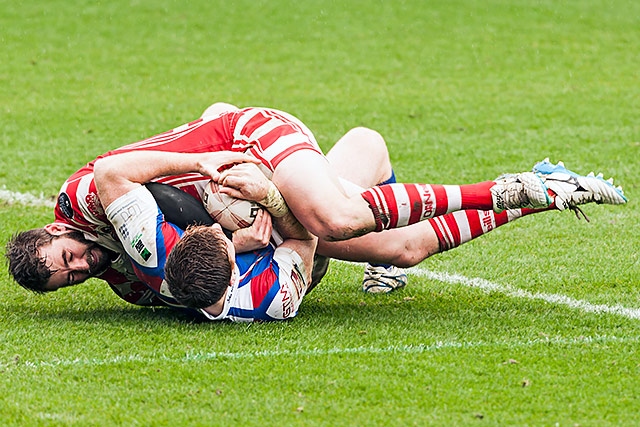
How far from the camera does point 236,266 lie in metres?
5.71

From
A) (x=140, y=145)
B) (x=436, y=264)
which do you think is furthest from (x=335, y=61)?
(x=140, y=145)

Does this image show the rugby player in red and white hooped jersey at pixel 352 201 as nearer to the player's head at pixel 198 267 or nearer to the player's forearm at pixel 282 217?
the player's forearm at pixel 282 217

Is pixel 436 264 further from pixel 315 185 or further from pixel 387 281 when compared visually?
pixel 315 185

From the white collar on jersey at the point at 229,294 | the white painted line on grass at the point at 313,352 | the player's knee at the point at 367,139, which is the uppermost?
the player's knee at the point at 367,139

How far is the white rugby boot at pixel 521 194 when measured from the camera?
18.0 ft

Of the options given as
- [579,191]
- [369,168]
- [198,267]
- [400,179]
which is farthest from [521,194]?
[400,179]

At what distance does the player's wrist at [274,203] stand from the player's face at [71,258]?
0.97 meters

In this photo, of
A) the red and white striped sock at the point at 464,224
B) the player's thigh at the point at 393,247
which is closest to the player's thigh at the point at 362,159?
the player's thigh at the point at 393,247

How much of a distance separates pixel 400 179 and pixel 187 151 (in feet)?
13.0

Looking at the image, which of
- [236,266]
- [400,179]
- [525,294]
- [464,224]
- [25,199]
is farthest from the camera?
[400,179]

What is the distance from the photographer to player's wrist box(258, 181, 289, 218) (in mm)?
5664

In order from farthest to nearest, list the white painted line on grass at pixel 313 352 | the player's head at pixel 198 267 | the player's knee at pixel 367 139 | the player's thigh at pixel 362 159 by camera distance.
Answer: the player's knee at pixel 367 139 < the player's thigh at pixel 362 159 < the player's head at pixel 198 267 < the white painted line on grass at pixel 313 352

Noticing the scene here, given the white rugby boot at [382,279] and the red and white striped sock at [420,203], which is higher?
the red and white striped sock at [420,203]

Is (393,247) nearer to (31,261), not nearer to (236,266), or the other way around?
(236,266)
